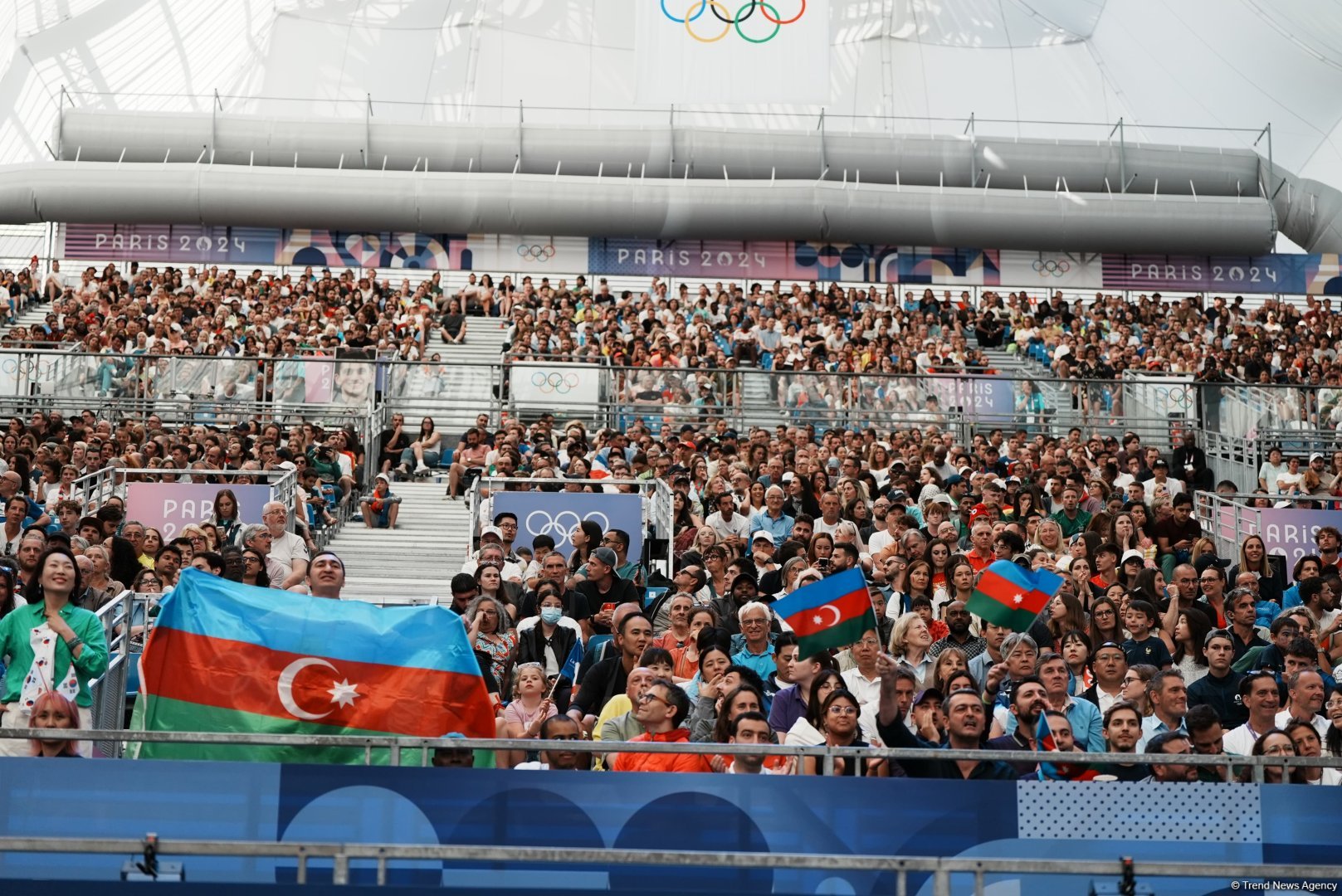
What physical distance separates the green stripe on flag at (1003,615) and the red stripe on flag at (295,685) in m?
3.64

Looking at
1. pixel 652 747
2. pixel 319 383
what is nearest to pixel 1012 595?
pixel 652 747

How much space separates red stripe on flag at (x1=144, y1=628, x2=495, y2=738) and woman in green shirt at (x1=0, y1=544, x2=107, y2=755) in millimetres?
558

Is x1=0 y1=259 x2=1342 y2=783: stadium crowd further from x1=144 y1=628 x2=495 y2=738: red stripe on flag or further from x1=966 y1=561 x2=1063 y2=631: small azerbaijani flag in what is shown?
x1=144 y1=628 x2=495 y2=738: red stripe on flag

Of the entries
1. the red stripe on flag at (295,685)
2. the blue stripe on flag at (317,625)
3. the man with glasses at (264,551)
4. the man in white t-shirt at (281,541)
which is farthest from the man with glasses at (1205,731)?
the man in white t-shirt at (281,541)

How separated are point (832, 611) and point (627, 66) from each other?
121ft

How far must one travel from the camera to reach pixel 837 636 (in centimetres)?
923

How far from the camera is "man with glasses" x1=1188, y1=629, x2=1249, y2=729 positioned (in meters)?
10.2

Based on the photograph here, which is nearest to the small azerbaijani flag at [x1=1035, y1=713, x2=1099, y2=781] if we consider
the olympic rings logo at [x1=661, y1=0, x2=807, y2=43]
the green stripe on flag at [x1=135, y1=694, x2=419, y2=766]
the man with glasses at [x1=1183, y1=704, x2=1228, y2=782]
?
the man with glasses at [x1=1183, y1=704, x2=1228, y2=782]

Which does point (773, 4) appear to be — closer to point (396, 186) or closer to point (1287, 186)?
point (396, 186)

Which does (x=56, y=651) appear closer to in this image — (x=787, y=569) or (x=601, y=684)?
(x=601, y=684)

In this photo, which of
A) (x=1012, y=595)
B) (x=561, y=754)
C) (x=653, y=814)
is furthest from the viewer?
(x=1012, y=595)

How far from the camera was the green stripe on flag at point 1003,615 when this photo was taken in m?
10.4

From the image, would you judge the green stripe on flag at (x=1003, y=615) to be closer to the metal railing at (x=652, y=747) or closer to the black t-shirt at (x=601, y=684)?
the black t-shirt at (x=601, y=684)

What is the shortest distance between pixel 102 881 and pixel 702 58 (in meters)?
33.6
